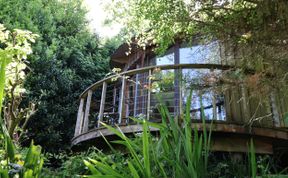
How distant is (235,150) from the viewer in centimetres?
451

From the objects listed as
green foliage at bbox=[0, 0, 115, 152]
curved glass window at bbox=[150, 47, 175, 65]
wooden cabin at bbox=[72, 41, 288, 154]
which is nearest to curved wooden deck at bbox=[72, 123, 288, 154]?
wooden cabin at bbox=[72, 41, 288, 154]

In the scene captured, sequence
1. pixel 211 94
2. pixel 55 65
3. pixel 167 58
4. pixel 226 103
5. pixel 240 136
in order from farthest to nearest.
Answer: pixel 55 65 → pixel 167 58 → pixel 226 103 → pixel 240 136 → pixel 211 94

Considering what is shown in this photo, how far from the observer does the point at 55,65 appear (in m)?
10.4

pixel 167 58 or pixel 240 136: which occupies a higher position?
pixel 167 58

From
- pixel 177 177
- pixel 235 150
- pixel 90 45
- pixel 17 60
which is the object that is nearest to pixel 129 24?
pixel 17 60

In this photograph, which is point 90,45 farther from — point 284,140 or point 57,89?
point 284,140

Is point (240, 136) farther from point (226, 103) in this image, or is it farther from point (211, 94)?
point (211, 94)

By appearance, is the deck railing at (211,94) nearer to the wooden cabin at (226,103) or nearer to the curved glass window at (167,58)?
the wooden cabin at (226,103)

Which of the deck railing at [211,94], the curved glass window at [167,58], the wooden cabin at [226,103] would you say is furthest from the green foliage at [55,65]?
the curved glass window at [167,58]

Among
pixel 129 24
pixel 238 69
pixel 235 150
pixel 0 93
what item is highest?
pixel 129 24

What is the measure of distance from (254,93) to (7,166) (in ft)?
8.82

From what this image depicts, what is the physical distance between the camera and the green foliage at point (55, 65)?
375 inches

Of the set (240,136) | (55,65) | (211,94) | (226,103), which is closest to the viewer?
(211,94)

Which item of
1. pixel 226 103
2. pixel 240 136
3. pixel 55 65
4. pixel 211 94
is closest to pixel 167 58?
pixel 226 103
